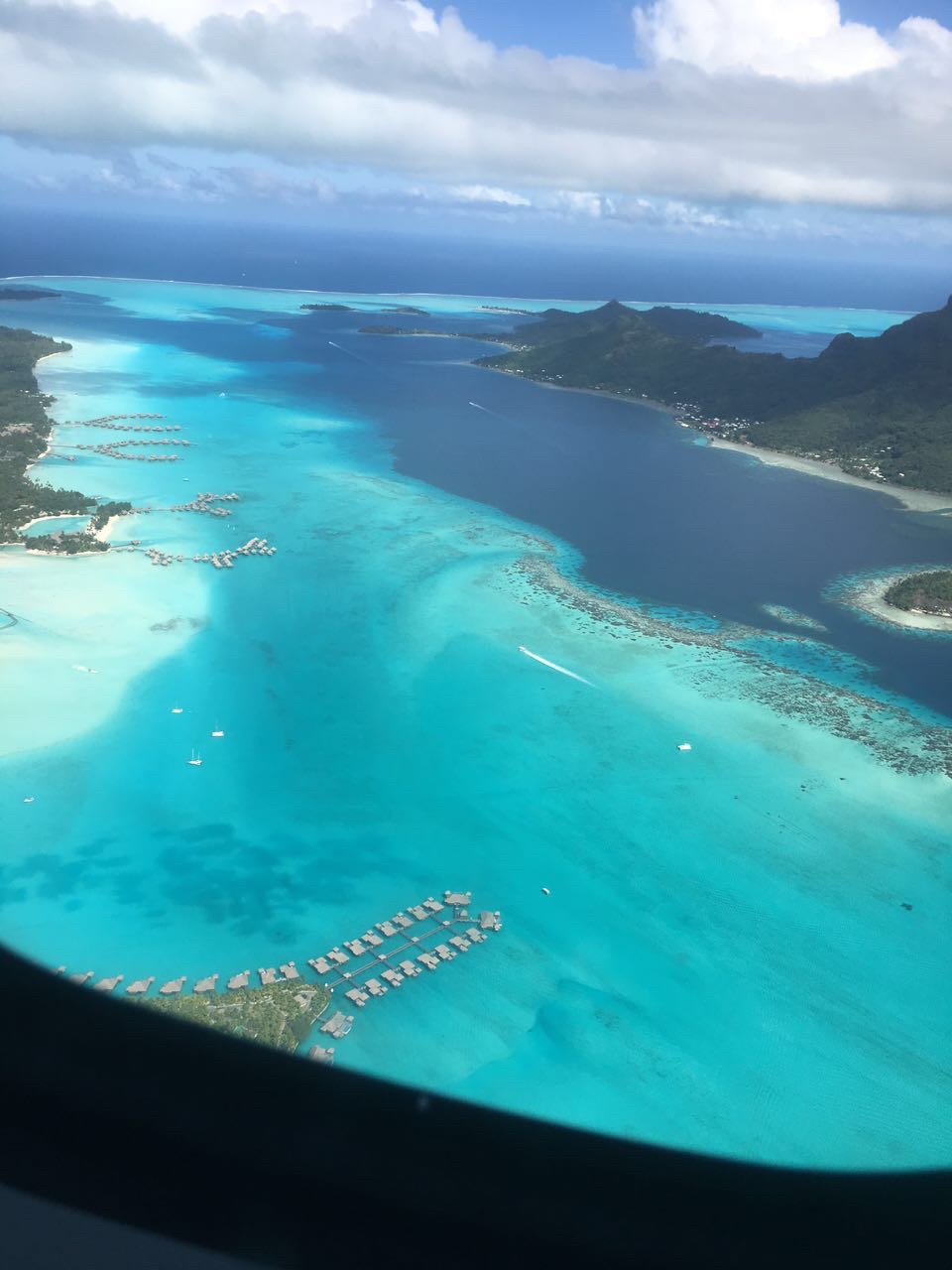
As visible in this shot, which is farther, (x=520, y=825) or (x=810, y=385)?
(x=810, y=385)

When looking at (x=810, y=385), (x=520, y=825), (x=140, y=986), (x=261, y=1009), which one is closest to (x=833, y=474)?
(x=810, y=385)

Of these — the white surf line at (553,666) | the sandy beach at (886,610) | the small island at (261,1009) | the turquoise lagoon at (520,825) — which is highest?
the sandy beach at (886,610)

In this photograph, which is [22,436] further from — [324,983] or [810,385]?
[810,385]

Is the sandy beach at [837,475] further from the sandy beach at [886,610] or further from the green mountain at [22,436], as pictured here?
the green mountain at [22,436]

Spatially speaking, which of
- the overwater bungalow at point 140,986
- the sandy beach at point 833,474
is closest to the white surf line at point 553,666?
the overwater bungalow at point 140,986

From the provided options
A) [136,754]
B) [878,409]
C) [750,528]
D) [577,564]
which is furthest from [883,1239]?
[878,409]
